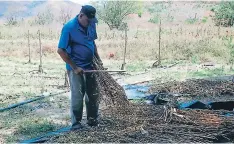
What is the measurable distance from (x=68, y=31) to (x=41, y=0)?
49604 mm

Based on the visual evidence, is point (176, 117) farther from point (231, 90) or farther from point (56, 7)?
point (56, 7)

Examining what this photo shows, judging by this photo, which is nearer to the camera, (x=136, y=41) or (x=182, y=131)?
(x=182, y=131)

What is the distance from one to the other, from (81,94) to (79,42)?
0.75 meters

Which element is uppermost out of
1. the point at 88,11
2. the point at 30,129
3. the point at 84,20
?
the point at 88,11

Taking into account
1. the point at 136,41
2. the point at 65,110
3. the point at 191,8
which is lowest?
the point at 65,110

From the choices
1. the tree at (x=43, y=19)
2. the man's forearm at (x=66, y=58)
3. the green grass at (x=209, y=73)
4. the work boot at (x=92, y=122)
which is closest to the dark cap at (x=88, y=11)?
the man's forearm at (x=66, y=58)

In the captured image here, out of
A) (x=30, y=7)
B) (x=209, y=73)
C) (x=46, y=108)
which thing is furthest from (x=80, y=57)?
(x=30, y=7)

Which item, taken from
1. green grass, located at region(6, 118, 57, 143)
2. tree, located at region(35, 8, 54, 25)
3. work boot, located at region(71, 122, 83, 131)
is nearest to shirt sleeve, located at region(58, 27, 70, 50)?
work boot, located at region(71, 122, 83, 131)

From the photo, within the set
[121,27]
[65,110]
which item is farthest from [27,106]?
[121,27]

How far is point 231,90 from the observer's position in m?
8.08

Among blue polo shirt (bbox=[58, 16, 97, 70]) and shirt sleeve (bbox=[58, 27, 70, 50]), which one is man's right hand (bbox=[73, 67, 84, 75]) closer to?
blue polo shirt (bbox=[58, 16, 97, 70])

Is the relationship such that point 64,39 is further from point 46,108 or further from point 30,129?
point 46,108

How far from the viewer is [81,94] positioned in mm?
5219

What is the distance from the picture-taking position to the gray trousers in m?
5.17
